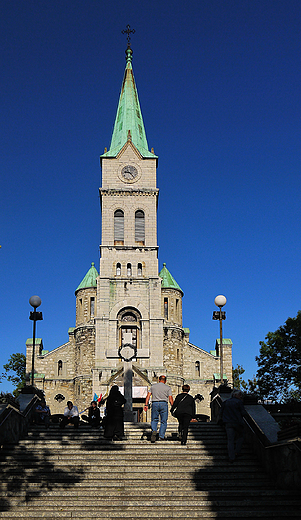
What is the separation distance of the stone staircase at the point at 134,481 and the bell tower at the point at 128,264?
90.0 feet

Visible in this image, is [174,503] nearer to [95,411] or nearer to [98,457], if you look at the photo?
[98,457]

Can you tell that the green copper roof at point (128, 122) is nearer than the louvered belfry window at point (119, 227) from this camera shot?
No

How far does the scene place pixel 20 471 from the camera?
1248cm

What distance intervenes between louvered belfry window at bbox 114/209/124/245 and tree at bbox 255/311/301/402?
14160 mm

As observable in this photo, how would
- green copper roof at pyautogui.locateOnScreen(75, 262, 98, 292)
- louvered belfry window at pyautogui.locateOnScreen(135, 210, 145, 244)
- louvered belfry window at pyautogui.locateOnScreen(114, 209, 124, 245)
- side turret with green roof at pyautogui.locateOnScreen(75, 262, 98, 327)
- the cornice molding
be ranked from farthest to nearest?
1. green copper roof at pyautogui.locateOnScreen(75, 262, 98, 292)
2. side turret with green roof at pyautogui.locateOnScreen(75, 262, 98, 327)
3. the cornice molding
4. louvered belfry window at pyautogui.locateOnScreen(135, 210, 145, 244)
5. louvered belfry window at pyautogui.locateOnScreen(114, 209, 124, 245)

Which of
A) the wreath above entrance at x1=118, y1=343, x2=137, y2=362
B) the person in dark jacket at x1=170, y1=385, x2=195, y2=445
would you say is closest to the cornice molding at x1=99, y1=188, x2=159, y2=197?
the wreath above entrance at x1=118, y1=343, x2=137, y2=362

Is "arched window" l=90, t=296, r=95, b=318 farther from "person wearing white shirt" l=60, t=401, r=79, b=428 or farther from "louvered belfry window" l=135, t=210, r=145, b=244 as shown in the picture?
"person wearing white shirt" l=60, t=401, r=79, b=428

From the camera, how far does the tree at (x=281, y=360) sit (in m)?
44.2

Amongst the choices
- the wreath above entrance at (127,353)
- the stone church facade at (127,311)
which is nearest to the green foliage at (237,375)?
the stone church facade at (127,311)

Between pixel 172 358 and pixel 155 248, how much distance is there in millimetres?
9265

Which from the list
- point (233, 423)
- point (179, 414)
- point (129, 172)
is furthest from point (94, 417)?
point (129, 172)

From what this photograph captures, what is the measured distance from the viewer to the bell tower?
141ft

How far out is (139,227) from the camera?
46.7 metres

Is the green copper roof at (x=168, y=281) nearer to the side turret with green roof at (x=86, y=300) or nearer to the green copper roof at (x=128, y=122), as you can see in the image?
the side turret with green roof at (x=86, y=300)
